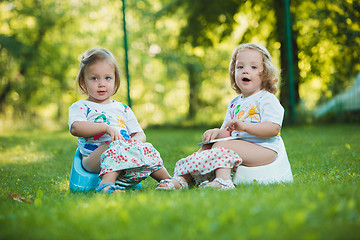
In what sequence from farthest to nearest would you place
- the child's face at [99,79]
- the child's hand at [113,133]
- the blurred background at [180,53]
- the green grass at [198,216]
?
the blurred background at [180,53] → the child's face at [99,79] → the child's hand at [113,133] → the green grass at [198,216]

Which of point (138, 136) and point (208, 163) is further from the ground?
point (138, 136)

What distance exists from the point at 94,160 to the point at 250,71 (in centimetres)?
138

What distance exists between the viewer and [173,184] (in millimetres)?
2758

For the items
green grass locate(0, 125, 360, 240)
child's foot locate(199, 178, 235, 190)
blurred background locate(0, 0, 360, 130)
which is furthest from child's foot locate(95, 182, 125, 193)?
blurred background locate(0, 0, 360, 130)

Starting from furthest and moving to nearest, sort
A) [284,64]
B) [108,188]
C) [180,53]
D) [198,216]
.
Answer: [180,53]
[284,64]
[108,188]
[198,216]

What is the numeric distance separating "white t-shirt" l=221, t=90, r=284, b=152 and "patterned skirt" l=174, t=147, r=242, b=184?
0.30m

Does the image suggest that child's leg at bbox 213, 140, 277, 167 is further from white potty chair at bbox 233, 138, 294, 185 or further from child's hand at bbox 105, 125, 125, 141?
child's hand at bbox 105, 125, 125, 141

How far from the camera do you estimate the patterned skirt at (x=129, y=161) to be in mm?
2689

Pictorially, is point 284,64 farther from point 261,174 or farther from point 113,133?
point 113,133

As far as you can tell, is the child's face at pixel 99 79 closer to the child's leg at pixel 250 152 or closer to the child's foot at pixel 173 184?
the child's foot at pixel 173 184

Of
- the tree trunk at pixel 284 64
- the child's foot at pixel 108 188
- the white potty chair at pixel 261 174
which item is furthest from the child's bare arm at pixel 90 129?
the tree trunk at pixel 284 64

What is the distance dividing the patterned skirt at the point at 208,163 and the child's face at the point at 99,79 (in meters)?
0.86

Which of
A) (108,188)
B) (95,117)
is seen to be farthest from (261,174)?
(95,117)

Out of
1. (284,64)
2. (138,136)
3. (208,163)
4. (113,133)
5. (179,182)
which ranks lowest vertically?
(179,182)
